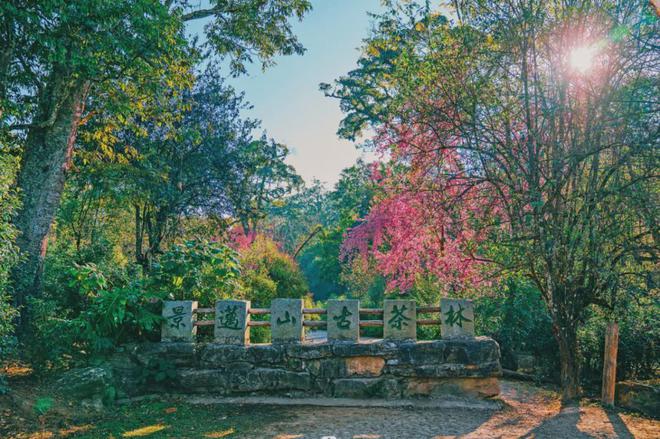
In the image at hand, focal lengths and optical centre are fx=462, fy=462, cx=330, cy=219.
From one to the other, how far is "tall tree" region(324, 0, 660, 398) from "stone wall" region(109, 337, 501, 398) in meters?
1.34

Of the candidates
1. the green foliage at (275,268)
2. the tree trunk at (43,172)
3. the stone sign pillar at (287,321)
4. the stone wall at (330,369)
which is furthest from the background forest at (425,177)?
the green foliage at (275,268)

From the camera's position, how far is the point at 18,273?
630cm

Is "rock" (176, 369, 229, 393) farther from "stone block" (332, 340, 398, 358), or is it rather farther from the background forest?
"stone block" (332, 340, 398, 358)

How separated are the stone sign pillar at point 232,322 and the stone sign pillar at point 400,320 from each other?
1.95 meters

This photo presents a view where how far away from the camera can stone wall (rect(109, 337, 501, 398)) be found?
6.13 m

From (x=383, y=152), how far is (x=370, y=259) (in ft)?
19.4

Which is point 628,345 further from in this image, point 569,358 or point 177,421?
point 177,421

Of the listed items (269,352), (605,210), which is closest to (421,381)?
(269,352)

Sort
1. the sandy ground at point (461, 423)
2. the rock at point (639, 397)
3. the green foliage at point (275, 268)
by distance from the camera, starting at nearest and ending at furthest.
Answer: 1. the sandy ground at point (461, 423)
2. the rock at point (639, 397)
3. the green foliage at point (275, 268)

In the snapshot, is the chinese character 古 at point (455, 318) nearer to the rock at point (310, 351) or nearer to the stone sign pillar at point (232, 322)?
the rock at point (310, 351)

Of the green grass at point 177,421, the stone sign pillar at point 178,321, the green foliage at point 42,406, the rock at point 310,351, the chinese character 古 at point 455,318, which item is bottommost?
the green grass at point 177,421

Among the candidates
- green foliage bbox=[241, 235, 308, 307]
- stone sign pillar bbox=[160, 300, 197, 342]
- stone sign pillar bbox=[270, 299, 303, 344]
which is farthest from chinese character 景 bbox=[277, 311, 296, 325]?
green foliage bbox=[241, 235, 308, 307]

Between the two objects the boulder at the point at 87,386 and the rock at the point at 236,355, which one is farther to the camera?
the rock at the point at 236,355

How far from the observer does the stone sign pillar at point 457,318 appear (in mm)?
6344
